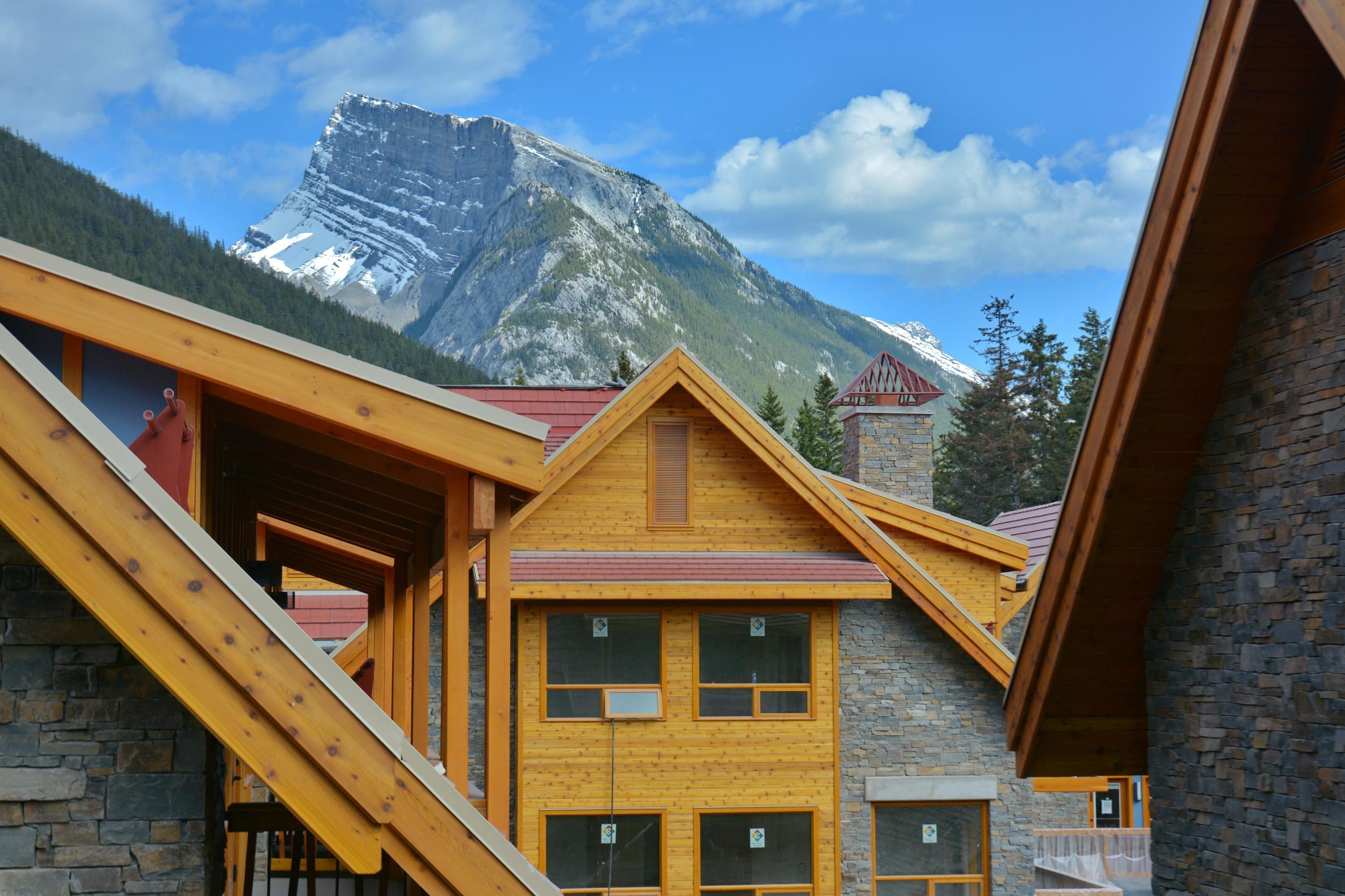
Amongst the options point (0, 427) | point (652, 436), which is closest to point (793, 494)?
point (652, 436)

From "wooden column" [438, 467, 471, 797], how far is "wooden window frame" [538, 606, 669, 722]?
8.58 meters

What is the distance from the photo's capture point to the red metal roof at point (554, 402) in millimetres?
17625

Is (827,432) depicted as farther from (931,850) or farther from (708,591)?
(708,591)

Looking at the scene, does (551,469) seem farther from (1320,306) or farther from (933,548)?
(1320,306)

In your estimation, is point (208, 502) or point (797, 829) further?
point (797, 829)

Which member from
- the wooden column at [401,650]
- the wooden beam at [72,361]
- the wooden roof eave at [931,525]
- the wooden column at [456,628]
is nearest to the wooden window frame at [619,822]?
the wooden column at [401,650]

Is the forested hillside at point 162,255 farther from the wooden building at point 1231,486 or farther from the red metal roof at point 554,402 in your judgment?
the wooden building at point 1231,486

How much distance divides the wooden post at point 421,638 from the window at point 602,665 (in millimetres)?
5112

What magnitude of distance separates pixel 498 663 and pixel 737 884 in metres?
9.81

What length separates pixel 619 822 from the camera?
597 inches

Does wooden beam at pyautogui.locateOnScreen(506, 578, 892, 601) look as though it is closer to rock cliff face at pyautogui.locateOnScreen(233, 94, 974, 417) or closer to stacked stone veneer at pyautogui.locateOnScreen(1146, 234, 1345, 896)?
stacked stone veneer at pyautogui.locateOnScreen(1146, 234, 1345, 896)

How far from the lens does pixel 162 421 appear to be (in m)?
5.46

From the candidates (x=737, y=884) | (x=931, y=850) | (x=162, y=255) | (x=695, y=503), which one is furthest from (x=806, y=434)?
(x=737, y=884)

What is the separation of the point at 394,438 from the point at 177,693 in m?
1.75
